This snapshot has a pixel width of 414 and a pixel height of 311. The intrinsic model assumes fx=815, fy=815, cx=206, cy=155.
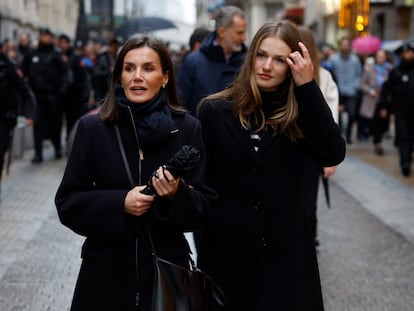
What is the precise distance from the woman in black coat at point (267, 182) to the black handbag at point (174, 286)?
0.38 m

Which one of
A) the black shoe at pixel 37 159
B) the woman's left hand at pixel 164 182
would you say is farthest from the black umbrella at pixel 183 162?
the black shoe at pixel 37 159

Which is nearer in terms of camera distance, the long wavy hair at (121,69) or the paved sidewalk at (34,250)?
the long wavy hair at (121,69)

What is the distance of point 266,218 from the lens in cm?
353

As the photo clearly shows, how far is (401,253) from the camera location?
24.0 ft

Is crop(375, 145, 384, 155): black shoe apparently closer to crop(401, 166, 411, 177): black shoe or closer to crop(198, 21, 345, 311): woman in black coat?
crop(401, 166, 411, 177): black shoe

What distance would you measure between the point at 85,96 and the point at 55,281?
26.6 feet

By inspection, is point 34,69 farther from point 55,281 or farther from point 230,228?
point 230,228

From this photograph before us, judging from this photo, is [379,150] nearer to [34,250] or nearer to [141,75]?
[34,250]

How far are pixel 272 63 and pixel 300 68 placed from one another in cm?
18

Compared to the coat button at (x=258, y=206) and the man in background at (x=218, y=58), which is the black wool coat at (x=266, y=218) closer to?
the coat button at (x=258, y=206)

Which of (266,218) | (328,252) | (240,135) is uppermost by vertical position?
(240,135)

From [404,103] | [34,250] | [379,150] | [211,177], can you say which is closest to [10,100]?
[34,250]

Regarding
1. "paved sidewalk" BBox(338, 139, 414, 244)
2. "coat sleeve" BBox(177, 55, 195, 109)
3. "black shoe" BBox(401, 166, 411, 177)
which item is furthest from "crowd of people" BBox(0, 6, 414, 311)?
"black shoe" BBox(401, 166, 411, 177)

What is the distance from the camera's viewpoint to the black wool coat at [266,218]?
3.49 m
